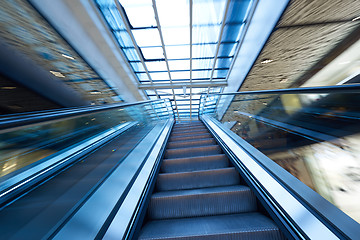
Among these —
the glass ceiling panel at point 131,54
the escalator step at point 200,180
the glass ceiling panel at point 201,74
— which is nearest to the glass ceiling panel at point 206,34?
the glass ceiling panel at point 201,74

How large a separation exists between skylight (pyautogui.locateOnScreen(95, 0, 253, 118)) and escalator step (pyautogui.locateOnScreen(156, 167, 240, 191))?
602 centimetres

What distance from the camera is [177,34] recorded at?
287 inches

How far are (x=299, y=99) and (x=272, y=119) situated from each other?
0.57 metres

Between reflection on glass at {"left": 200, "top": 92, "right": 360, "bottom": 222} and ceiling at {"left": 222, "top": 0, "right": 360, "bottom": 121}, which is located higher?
ceiling at {"left": 222, "top": 0, "right": 360, "bottom": 121}

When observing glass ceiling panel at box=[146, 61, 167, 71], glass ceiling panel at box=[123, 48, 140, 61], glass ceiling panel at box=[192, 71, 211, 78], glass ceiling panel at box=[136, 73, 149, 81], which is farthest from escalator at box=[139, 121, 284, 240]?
glass ceiling panel at box=[136, 73, 149, 81]

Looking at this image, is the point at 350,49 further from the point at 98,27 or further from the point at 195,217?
the point at 98,27

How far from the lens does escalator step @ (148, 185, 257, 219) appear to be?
1577mm

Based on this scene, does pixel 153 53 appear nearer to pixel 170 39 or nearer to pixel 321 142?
pixel 170 39

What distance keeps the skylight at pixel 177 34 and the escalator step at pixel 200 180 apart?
602 cm

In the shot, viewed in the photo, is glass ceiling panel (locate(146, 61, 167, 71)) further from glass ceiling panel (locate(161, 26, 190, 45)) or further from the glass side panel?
the glass side panel

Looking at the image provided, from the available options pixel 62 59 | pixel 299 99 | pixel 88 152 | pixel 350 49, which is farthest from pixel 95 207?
pixel 350 49

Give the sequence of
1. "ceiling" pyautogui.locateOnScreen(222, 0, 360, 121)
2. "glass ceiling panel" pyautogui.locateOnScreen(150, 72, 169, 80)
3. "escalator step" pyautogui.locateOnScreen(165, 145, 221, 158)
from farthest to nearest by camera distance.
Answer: "glass ceiling panel" pyautogui.locateOnScreen(150, 72, 169, 80), "ceiling" pyautogui.locateOnScreen(222, 0, 360, 121), "escalator step" pyautogui.locateOnScreen(165, 145, 221, 158)

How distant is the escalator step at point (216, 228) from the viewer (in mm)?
1214

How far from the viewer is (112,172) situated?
5.21 feet
